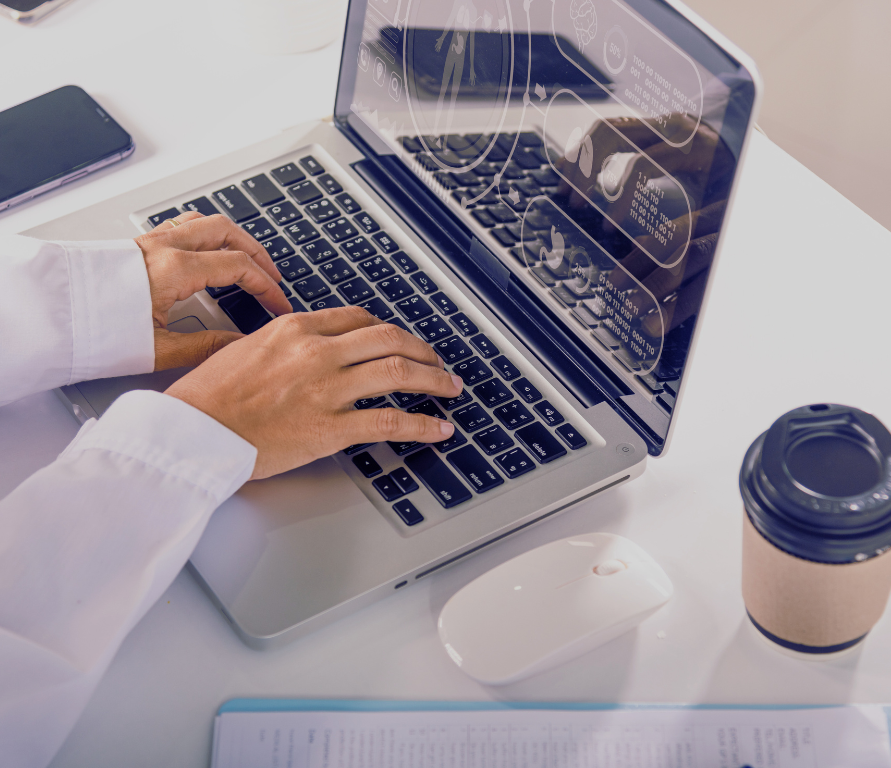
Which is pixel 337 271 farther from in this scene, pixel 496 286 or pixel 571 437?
pixel 571 437

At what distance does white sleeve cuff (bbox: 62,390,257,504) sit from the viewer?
1.83 ft

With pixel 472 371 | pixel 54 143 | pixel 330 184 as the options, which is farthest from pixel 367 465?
pixel 54 143

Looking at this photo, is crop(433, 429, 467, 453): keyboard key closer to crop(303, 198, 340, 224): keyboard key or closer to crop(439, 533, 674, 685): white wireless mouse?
crop(439, 533, 674, 685): white wireless mouse

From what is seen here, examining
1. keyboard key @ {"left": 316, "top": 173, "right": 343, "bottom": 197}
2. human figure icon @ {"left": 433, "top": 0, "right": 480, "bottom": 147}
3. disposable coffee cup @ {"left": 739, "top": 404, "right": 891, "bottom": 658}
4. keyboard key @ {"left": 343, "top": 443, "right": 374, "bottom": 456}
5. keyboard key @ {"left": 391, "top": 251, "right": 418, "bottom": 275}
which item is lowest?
keyboard key @ {"left": 343, "top": 443, "right": 374, "bottom": 456}

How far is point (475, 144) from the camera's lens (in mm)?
726

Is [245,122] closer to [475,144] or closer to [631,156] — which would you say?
[475,144]

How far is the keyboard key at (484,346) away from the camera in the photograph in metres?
0.69

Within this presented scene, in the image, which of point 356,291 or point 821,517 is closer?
point 821,517

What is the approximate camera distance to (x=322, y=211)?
2.65ft

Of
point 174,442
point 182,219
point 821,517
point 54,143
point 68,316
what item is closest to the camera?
point 821,517

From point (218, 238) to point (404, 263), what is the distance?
6.6 inches

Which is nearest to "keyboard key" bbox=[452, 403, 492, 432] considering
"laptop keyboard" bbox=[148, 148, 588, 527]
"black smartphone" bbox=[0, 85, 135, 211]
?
"laptop keyboard" bbox=[148, 148, 588, 527]

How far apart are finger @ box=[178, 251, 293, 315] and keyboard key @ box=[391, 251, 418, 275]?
0.38 ft

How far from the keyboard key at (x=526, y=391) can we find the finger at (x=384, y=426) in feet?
0.28
